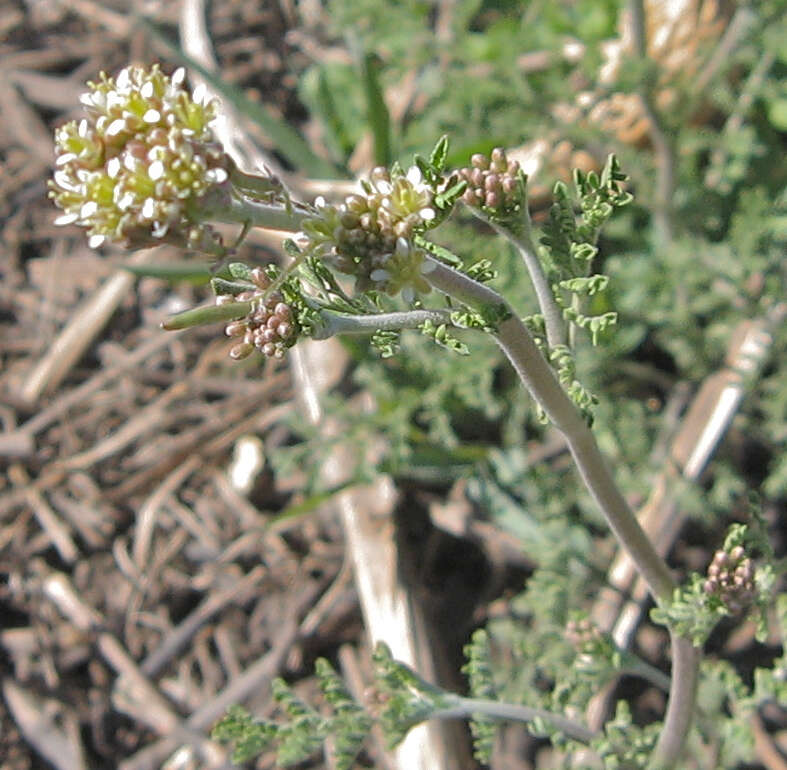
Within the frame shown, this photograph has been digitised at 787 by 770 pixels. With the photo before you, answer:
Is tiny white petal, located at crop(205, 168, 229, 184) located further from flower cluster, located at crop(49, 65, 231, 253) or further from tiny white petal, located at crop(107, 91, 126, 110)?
tiny white petal, located at crop(107, 91, 126, 110)

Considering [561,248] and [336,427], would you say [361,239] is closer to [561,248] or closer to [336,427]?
[561,248]

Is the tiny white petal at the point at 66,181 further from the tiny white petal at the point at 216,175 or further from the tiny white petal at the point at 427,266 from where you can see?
the tiny white petal at the point at 427,266

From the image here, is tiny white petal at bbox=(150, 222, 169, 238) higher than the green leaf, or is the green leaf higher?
the green leaf

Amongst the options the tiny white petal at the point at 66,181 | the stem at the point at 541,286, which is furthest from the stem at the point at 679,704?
the tiny white petal at the point at 66,181

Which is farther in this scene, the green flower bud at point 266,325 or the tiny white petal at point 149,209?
the green flower bud at point 266,325

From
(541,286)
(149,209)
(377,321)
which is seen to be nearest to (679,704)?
(541,286)

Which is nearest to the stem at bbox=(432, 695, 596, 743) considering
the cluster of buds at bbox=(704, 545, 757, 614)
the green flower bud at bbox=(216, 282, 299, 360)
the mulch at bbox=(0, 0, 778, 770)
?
the cluster of buds at bbox=(704, 545, 757, 614)
